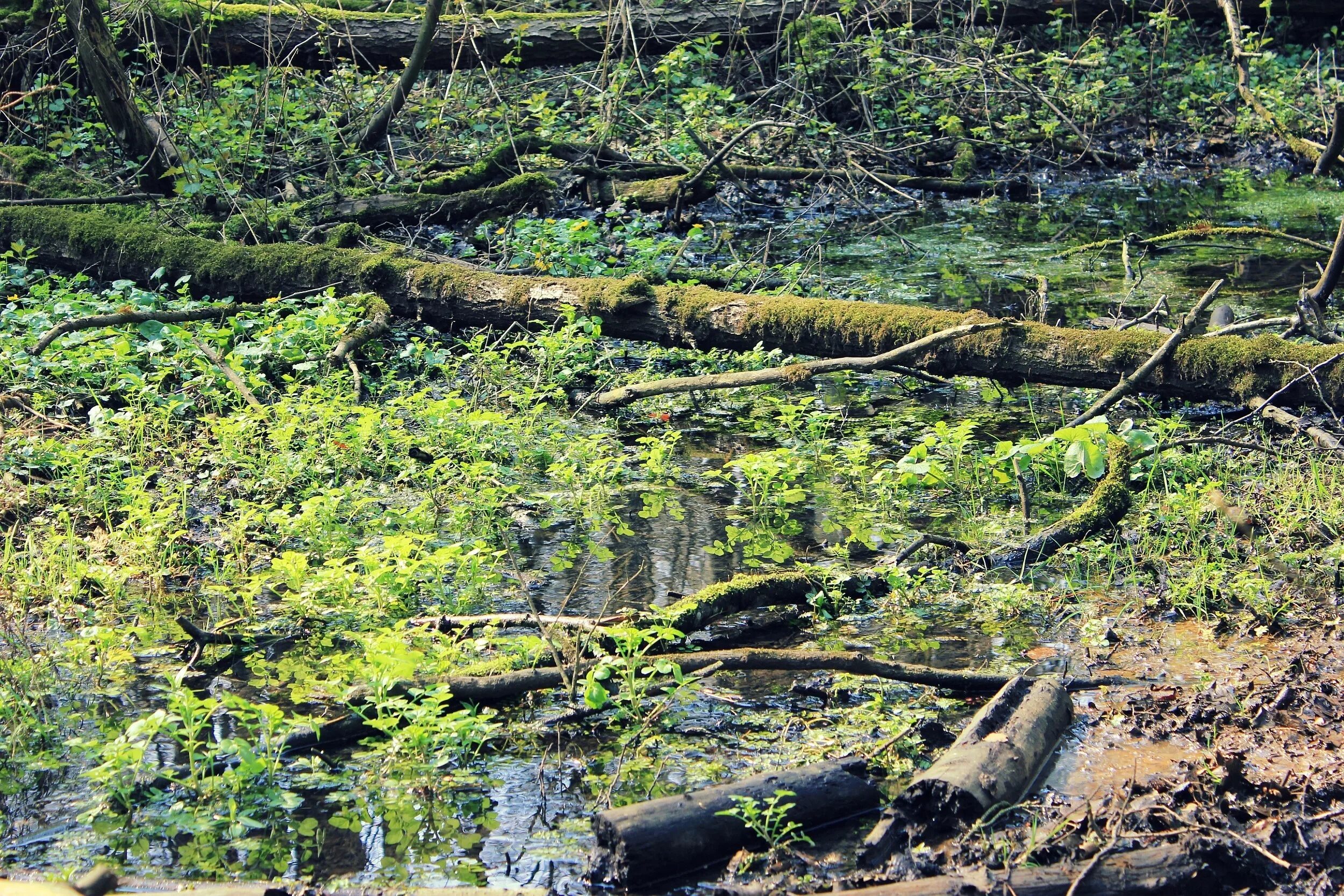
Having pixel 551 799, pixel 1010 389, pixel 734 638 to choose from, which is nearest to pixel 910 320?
Result: pixel 1010 389

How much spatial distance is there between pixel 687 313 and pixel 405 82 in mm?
3898

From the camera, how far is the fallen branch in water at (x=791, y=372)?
5.83m

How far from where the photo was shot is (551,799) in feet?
10.9

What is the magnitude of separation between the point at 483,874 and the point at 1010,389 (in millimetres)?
4655

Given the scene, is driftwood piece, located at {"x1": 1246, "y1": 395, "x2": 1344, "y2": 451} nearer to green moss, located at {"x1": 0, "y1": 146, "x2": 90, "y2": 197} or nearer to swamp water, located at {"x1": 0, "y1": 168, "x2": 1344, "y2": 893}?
swamp water, located at {"x1": 0, "y1": 168, "x2": 1344, "y2": 893}

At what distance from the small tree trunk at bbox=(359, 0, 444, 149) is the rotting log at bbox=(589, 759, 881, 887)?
7.10m

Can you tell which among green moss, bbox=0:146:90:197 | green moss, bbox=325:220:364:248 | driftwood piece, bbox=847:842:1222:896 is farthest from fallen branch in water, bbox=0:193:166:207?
driftwood piece, bbox=847:842:1222:896

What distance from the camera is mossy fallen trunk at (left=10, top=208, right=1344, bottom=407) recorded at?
557cm

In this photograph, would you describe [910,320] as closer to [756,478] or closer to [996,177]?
[756,478]

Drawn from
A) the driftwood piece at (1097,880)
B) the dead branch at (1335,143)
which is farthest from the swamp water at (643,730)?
the dead branch at (1335,143)

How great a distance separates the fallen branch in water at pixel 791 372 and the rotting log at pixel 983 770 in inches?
96.9

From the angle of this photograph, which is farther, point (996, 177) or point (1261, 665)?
point (996, 177)

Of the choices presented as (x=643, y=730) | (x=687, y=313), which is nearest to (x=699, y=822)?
(x=643, y=730)

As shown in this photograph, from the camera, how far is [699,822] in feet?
9.91
